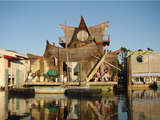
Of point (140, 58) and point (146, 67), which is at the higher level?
point (140, 58)

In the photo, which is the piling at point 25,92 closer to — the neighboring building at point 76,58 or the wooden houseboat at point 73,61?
the wooden houseboat at point 73,61

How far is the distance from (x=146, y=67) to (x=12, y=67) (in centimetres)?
2288

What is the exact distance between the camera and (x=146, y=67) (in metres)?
31.7

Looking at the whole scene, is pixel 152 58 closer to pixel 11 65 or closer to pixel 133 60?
pixel 133 60

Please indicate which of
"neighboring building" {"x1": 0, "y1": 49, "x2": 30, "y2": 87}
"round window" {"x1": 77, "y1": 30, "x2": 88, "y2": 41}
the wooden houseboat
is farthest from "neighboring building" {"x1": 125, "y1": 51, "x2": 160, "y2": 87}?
"neighboring building" {"x1": 0, "y1": 49, "x2": 30, "y2": 87}

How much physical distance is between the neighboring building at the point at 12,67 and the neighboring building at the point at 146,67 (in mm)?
19645

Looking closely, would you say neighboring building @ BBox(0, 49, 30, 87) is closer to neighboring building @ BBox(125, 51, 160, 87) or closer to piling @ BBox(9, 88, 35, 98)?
piling @ BBox(9, 88, 35, 98)

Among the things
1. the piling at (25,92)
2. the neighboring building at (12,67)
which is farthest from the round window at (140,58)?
the neighboring building at (12,67)

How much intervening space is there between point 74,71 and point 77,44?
4698 millimetres

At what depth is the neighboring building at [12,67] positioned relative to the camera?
28.1 metres

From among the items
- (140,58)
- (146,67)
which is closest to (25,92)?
(140,58)

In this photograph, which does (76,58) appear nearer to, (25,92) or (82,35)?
(82,35)

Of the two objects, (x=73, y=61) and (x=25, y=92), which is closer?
(x=25, y=92)

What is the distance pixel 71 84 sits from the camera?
2312cm
